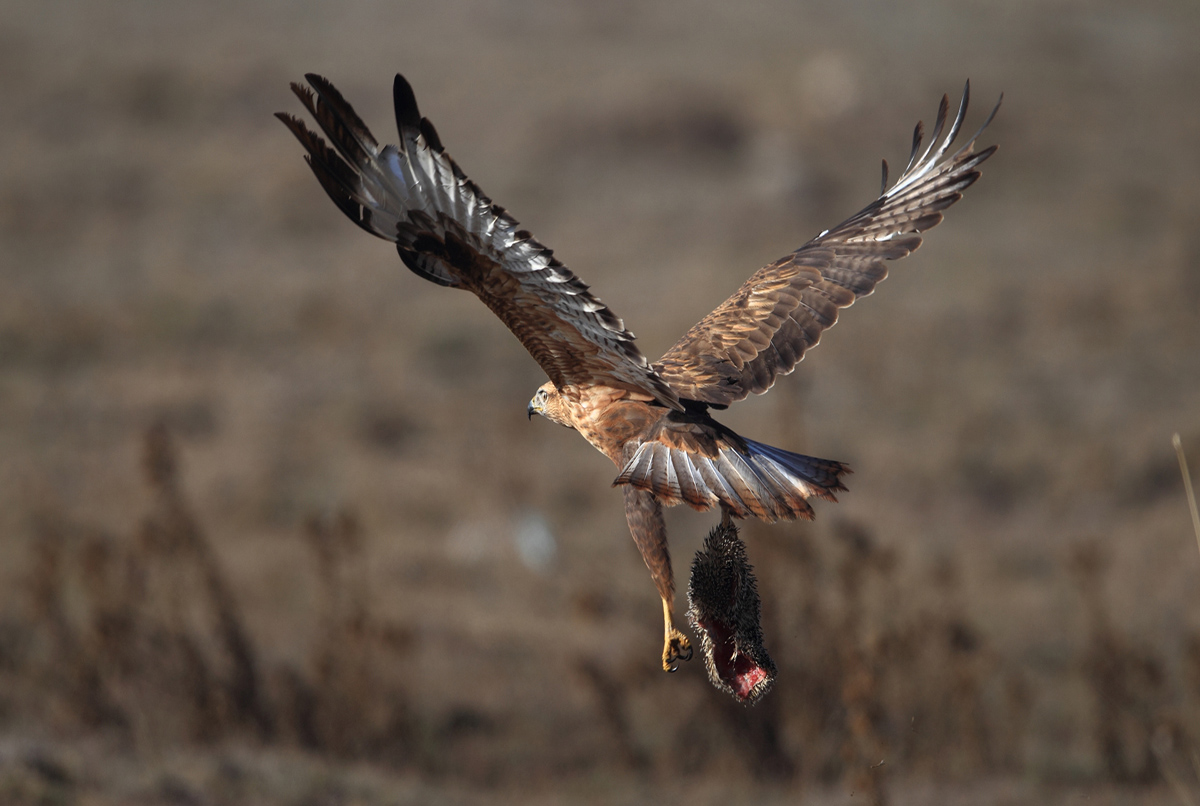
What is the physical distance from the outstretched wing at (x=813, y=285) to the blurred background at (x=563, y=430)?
178cm

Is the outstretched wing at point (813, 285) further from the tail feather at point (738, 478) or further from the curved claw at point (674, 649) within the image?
the curved claw at point (674, 649)

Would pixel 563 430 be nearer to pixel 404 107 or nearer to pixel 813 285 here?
pixel 813 285

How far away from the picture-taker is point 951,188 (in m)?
5.14

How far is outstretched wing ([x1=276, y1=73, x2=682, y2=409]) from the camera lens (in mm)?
3432

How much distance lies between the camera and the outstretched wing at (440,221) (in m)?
3.43

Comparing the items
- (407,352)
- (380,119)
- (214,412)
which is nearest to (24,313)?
(214,412)

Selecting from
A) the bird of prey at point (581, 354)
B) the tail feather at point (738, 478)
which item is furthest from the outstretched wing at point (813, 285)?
the tail feather at point (738, 478)

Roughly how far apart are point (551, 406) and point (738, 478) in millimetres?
1138

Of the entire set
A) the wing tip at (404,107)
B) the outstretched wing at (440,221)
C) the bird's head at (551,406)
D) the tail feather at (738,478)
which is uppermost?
the wing tip at (404,107)

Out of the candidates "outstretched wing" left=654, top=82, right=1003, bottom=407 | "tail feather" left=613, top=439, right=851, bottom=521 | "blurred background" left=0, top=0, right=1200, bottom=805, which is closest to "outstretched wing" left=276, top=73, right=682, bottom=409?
"tail feather" left=613, top=439, right=851, bottom=521

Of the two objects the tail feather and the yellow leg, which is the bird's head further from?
the yellow leg

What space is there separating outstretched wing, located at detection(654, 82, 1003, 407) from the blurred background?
1.78 m

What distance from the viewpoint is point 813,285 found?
16.6 feet

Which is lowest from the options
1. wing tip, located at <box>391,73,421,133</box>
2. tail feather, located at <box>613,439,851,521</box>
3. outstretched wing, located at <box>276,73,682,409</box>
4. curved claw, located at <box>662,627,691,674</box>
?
curved claw, located at <box>662,627,691,674</box>
